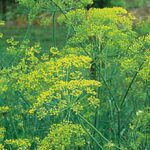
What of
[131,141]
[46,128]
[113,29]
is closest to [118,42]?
[113,29]

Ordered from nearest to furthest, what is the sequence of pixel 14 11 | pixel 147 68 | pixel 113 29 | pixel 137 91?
pixel 147 68 → pixel 113 29 → pixel 137 91 → pixel 14 11

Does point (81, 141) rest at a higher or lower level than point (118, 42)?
lower

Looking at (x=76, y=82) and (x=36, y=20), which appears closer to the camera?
(x=76, y=82)

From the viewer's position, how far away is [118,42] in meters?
4.54

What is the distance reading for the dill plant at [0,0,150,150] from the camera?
12.4ft

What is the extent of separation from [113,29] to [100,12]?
0.21 metres

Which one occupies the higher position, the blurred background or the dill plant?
the dill plant

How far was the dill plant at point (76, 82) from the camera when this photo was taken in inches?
149

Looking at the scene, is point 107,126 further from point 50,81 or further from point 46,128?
point 50,81

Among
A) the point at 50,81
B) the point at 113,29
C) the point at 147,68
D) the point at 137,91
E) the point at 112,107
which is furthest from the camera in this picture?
the point at 112,107

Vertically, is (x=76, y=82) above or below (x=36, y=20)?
above

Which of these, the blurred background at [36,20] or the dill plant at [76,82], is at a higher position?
the dill plant at [76,82]

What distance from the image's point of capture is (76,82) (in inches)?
145

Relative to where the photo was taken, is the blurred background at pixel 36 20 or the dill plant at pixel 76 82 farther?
the blurred background at pixel 36 20
